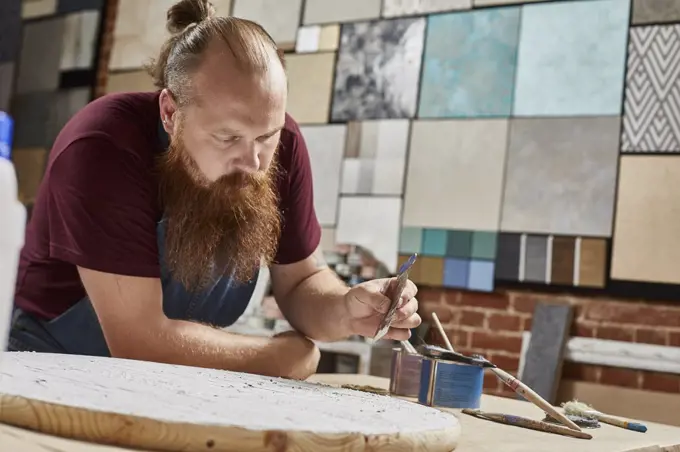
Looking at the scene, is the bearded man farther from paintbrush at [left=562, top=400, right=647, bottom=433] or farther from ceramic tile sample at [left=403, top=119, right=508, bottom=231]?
ceramic tile sample at [left=403, top=119, right=508, bottom=231]

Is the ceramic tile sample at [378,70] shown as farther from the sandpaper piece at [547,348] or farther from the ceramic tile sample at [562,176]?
the sandpaper piece at [547,348]

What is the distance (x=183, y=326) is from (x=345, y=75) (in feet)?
8.20

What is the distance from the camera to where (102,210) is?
1477 millimetres

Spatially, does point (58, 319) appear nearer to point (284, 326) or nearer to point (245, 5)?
point (284, 326)

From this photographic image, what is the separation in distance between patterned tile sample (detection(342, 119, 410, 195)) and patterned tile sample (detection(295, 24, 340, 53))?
45 centimetres

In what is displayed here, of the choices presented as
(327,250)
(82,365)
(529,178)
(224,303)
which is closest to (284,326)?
(327,250)

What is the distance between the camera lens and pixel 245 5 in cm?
414

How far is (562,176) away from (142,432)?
8.79 ft

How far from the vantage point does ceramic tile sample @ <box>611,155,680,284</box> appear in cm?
295

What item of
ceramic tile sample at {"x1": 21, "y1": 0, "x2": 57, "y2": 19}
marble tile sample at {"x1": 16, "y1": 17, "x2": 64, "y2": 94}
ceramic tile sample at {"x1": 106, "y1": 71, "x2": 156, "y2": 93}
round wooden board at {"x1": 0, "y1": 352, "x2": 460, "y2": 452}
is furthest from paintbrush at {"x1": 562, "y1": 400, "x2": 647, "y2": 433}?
ceramic tile sample at {"x1": 21, "y1": 0, "x2": 57, "y2": 19}

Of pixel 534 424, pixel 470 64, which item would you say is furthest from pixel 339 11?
pixel 534 424

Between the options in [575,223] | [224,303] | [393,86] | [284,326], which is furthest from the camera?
[393,86]

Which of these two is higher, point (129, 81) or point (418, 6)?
point (418, 6)

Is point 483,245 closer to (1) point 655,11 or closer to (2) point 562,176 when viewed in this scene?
(2) point 562,176
